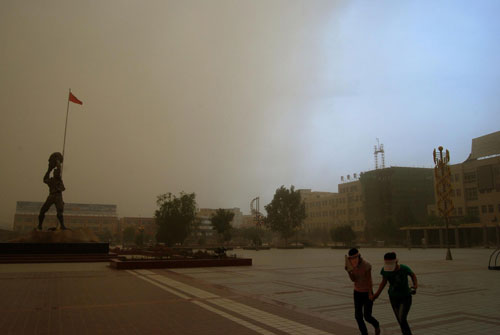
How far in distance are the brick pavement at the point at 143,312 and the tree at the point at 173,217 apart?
36.5 m

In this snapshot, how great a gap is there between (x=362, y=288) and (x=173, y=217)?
44.4 metres

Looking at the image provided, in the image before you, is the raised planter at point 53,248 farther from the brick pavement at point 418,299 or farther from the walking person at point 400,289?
the walking person at point 400,289

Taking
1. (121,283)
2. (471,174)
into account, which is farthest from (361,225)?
(121,283)

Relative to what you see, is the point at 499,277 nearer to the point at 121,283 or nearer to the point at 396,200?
the point at 121,283

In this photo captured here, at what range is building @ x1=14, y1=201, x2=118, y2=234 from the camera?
98.4 meters

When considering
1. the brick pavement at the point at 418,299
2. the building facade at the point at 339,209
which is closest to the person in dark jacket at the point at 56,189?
the brick pavement at the point at 418,299

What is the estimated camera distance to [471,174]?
198 feet

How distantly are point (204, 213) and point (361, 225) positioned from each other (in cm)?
7902

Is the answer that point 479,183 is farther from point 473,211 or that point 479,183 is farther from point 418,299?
point 418,299

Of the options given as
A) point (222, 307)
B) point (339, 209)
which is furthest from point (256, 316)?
point (339, 209)

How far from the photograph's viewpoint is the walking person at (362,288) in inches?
215

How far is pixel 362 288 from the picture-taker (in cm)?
546

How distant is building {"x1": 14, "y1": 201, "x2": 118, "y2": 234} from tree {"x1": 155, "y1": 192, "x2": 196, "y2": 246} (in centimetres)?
5776

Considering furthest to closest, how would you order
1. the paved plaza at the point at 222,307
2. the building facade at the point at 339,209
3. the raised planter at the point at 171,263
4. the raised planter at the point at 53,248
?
1. the building facade at the point at 339,209
2. the raised planter at the point at 53,248
3. the raised planter at the point at 171,263
4. the paved plaza at the point at 222,307
